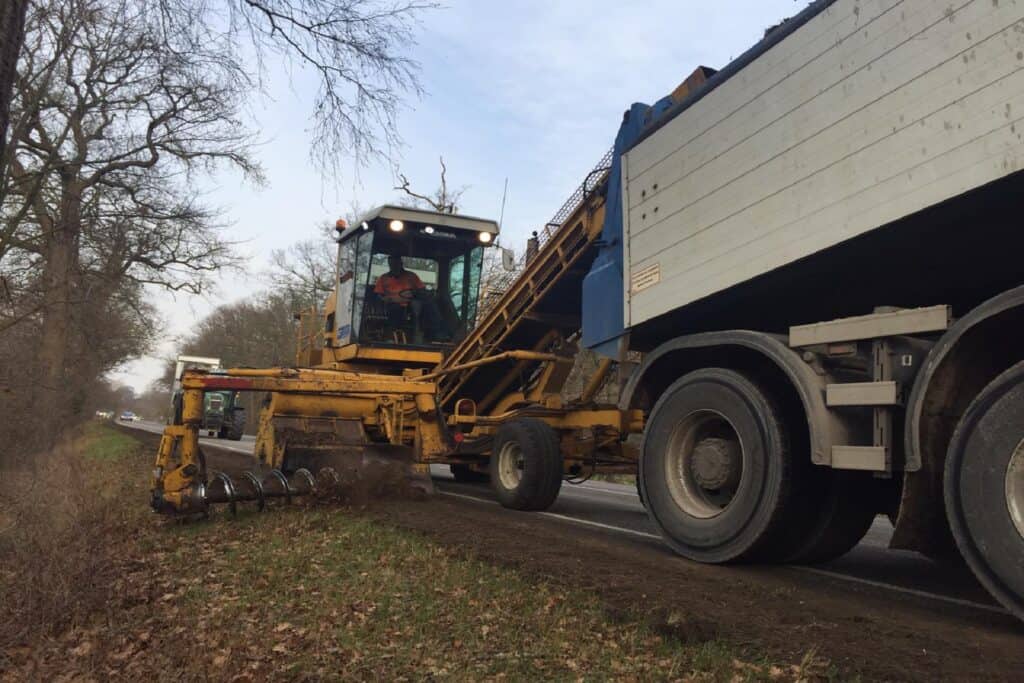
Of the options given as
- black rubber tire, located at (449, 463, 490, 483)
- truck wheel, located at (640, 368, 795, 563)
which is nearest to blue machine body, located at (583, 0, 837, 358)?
truck wheel, located at (640, 368, 795, 563)

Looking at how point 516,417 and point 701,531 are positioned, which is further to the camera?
point 516,417

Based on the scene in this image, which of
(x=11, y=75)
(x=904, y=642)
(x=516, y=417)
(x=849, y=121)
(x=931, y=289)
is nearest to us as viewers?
(x=904, y=642)

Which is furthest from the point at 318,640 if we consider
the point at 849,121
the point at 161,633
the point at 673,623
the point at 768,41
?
the point at 768,41

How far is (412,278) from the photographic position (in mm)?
11422

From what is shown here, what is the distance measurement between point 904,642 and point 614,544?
286 cm

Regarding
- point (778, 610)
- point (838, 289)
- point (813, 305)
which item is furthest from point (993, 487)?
point (813, 305)

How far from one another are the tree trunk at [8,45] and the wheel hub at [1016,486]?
4969 millimetres

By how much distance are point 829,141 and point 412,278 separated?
773 centimetres

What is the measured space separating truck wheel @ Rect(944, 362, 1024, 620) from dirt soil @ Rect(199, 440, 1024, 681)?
1.14 feet

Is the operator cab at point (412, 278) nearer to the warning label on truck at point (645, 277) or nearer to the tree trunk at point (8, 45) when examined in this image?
the warning label on truck at point (645, 277)

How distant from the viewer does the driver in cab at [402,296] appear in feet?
36.8

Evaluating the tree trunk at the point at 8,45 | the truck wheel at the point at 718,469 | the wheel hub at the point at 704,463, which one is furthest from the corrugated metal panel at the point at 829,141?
the tree trunk at the point at 8,45

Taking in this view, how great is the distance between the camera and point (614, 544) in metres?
6.27

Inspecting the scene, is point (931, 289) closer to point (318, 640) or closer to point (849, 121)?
point (849, 121)
